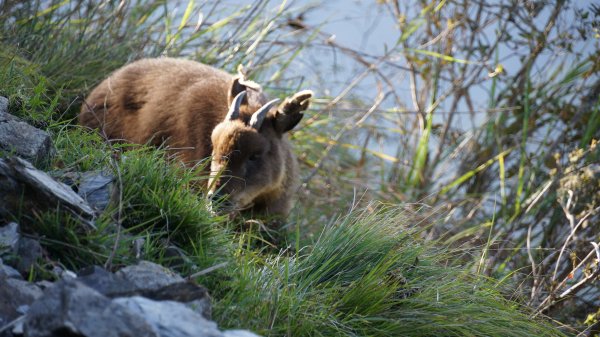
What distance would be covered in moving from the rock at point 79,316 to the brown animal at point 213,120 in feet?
10.1

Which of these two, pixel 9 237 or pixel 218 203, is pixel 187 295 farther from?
pixel 218 203

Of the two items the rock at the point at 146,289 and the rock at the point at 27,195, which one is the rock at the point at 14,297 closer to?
the rock at the point at 146,289

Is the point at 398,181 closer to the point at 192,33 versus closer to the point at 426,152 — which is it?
the point at 426,152

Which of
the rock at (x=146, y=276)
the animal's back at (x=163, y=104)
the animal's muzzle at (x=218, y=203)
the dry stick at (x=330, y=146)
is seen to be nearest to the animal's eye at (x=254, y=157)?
the animal's back at (x=163, y=104)

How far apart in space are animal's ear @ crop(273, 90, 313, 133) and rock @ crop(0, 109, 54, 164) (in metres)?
2.33

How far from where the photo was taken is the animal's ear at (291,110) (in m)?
6.41

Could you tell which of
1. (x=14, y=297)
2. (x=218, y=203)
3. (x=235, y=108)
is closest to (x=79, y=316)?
(x=14, y=297)

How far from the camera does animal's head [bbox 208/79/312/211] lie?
245 inches

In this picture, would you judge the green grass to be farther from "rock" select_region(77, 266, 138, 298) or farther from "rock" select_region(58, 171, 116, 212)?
"rock" select_region(58, 171, 116, 212)

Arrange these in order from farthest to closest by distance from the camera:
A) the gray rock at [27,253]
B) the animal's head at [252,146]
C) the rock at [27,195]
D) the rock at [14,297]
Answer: the animal's head at [252,146] < the rock at [27,195] < the gray rock at [27,253] < the rock at [14,297]

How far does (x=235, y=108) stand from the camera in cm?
629

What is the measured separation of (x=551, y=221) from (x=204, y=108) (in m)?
3.21

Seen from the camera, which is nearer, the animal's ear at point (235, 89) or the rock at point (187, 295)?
the rock at point (187, 295)

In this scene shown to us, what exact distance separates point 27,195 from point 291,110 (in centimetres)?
302
